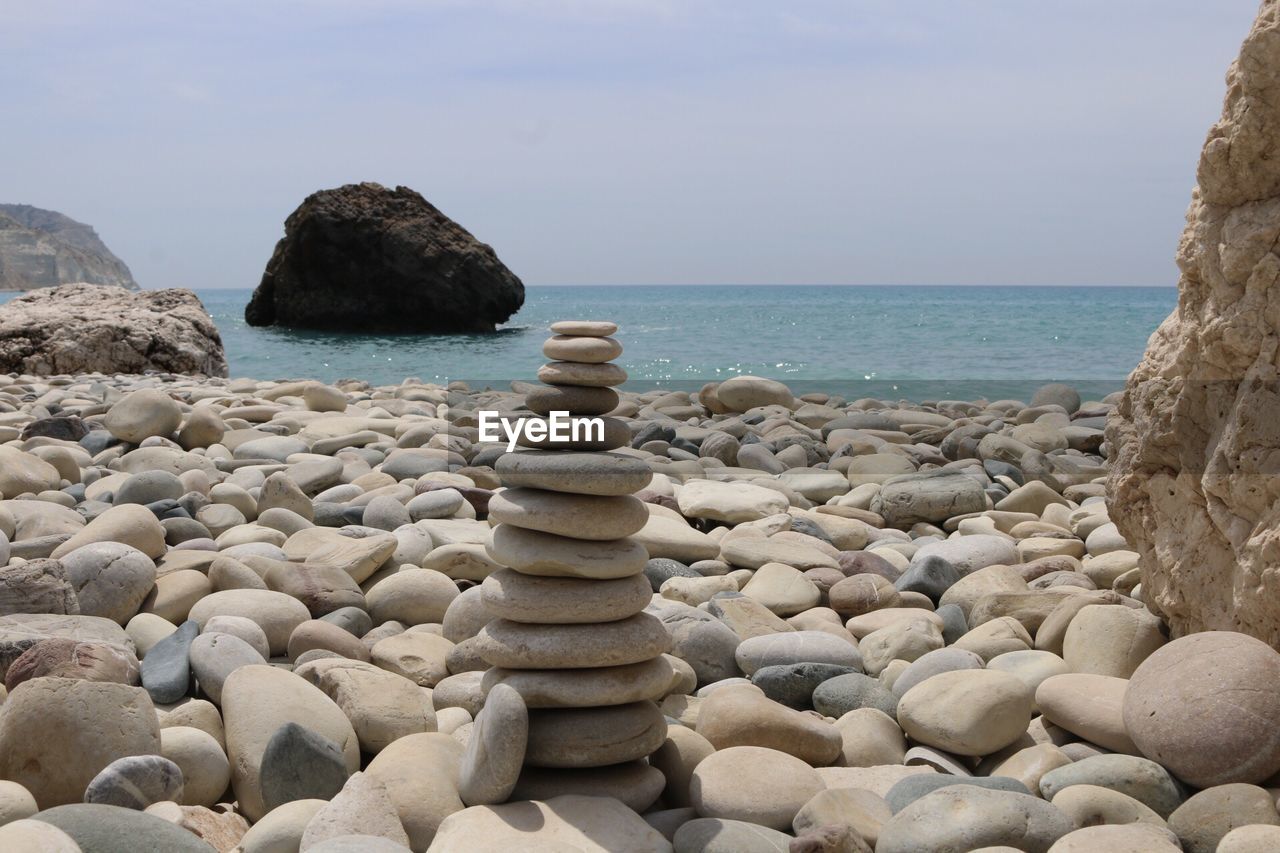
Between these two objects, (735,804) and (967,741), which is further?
(967,741)

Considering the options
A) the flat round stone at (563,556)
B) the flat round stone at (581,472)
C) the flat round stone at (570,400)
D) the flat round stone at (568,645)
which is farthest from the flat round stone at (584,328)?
the flat round stone at (568,645)

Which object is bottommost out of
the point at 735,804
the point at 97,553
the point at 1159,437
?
the point at 735,804

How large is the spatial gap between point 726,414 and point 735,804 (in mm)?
7101

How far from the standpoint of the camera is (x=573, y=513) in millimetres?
2578

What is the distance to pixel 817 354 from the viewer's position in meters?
20.8

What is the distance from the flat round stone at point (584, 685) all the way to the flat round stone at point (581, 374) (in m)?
0.69

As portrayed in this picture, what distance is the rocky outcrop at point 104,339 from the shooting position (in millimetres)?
12055

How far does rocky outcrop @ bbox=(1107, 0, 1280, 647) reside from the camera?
2.72 metres

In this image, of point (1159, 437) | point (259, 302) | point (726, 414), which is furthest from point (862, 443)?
point (259, 302)

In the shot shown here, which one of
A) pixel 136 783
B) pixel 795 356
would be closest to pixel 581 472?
pixel 136 783

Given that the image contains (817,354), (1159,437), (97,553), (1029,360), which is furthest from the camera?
(817,354)

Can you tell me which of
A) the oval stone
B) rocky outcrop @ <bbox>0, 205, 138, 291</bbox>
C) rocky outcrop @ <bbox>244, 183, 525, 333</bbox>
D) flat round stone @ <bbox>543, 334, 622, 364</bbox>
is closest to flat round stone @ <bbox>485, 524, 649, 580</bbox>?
flat round stone @ <bbox>543, 334, 622, 364</bbox>

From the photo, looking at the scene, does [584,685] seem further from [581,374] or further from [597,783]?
[581,374]

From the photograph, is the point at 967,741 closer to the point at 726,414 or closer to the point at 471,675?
the point at 471,675
